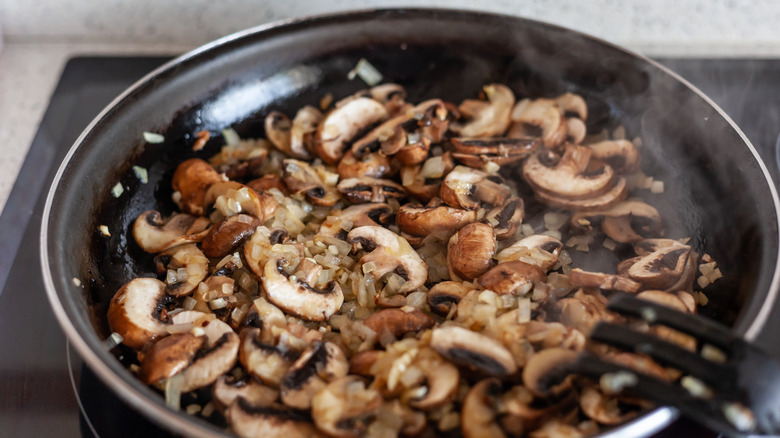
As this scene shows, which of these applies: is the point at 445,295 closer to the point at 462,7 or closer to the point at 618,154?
the point at 618,154

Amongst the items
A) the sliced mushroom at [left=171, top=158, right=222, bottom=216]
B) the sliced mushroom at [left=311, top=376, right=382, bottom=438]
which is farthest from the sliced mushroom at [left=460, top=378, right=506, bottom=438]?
the sliced mushroom at [left=171, top=158, right=222, bottom=216]

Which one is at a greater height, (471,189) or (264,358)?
(471,189)

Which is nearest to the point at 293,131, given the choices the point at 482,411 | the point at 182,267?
the point at 182,267

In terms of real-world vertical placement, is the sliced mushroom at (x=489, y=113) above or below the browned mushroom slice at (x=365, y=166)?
above

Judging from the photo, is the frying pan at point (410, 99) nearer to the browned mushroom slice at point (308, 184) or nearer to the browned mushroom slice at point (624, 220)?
the browned mushroom slice at point (624, 220)

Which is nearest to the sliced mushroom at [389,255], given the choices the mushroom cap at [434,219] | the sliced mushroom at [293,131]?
the mushroom cap at [434,219]
